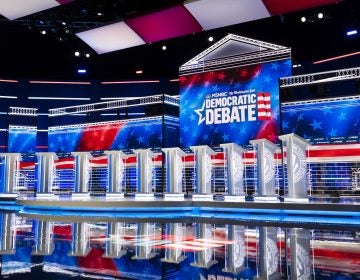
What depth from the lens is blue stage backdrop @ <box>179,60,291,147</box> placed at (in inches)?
336

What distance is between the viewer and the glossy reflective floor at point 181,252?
7.77 ft

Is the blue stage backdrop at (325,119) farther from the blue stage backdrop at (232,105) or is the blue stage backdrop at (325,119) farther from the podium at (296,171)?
the podium at (296,171)

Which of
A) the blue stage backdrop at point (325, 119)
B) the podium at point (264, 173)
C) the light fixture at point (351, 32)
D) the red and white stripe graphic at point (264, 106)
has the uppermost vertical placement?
the light fixture at point (351, 32)

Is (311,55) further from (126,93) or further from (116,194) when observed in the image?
(116,194)

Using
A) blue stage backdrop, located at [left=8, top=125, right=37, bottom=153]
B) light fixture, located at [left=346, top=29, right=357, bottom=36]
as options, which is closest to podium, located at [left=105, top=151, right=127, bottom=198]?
blue stage backdrop, located at [left=8, top=125, right=37, bottom=153]

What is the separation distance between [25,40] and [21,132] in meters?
4.03

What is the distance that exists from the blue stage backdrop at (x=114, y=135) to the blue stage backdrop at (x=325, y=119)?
9.72 ft

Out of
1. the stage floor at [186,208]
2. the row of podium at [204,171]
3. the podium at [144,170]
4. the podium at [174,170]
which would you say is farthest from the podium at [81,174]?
the podium at [174,170]

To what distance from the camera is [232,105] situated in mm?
8984

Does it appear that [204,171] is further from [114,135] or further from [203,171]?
[114,135]

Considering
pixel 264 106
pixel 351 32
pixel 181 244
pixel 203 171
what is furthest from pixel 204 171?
pixel 351 32

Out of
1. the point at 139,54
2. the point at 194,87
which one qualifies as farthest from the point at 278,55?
the point at 139,54

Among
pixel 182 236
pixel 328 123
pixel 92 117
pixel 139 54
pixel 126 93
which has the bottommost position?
pixel 182 236

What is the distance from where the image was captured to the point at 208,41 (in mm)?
13016
